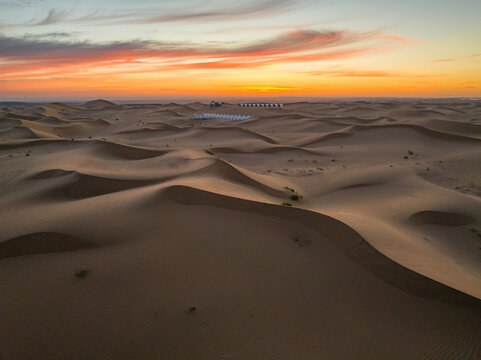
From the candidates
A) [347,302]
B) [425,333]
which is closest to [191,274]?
[347,302]

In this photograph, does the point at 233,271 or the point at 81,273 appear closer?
the point at 81,273

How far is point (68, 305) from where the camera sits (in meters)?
5.52

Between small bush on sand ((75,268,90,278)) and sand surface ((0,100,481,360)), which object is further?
small bush on sand ((75,268,90,278))

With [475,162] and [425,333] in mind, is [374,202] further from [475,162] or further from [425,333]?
[475,162]

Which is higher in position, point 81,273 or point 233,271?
point 81,273

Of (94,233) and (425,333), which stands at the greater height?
(94,233)

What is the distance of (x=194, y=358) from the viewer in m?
4.58

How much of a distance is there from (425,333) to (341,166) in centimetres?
1569

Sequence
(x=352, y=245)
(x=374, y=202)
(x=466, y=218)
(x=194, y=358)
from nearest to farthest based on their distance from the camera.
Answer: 1. (x=194, y=358)
2. (x=352, y=245)
3. (x=466, y=218)
4. (x=374, y=202)

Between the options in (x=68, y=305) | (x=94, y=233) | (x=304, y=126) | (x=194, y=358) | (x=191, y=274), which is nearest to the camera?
(x=194, y=358)

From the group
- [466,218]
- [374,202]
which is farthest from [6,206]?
[466,218]

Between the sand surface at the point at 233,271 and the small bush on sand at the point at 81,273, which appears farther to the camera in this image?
the small bush on sand at the point at 81,273

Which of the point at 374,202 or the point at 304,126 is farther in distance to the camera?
the point at 304,126

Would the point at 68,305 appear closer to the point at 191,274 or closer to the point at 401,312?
the point at 191,274
